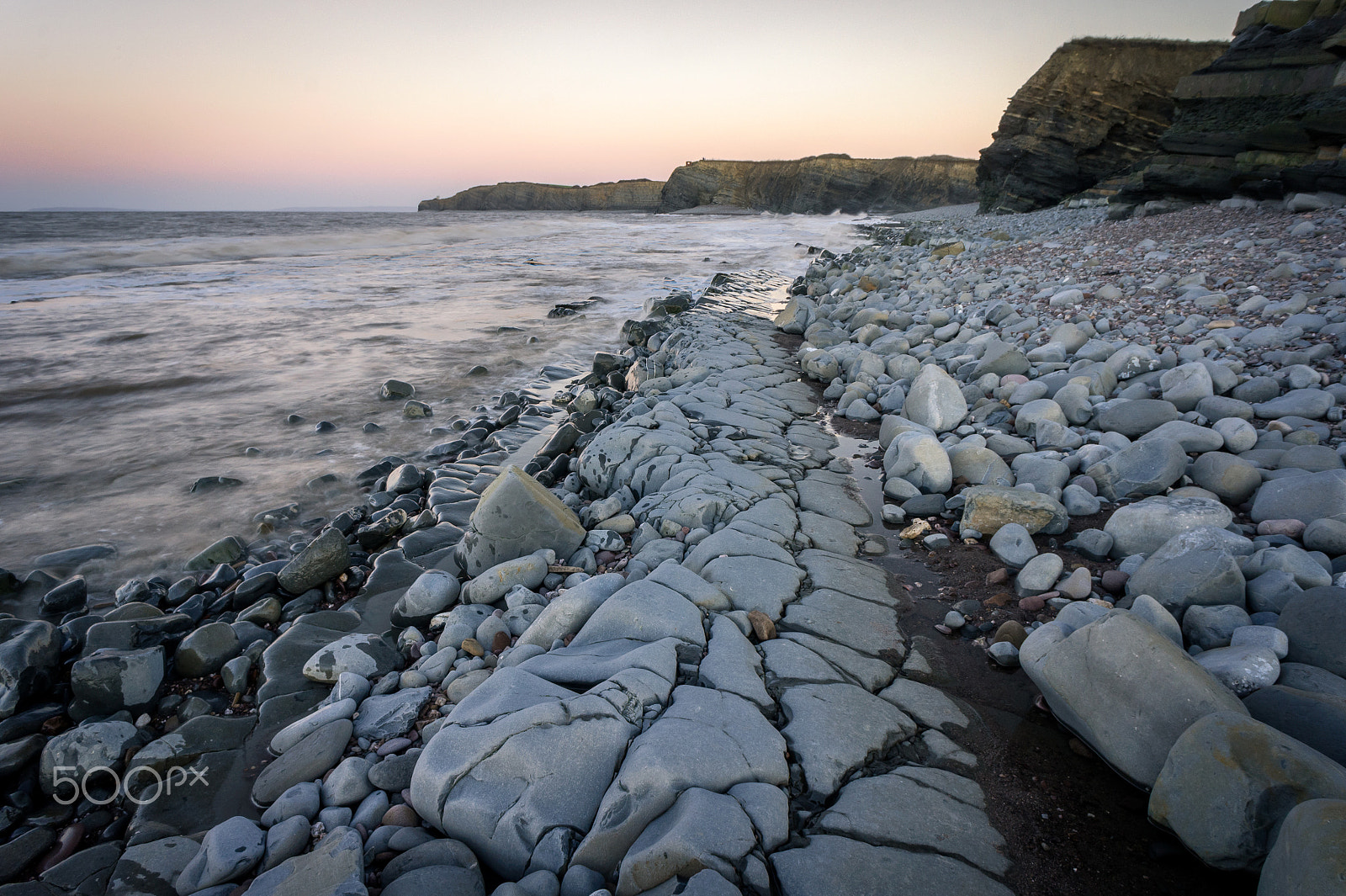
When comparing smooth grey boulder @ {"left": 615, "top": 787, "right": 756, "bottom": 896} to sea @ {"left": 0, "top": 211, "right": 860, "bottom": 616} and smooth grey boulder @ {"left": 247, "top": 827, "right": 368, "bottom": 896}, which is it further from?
sea @ {"left": 0, "top": 211, "right": 860, "bottom": 616}

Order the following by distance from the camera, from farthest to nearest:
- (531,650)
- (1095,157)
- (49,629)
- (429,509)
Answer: (1095,157) < (429,509) < (49,629) < (531,650)

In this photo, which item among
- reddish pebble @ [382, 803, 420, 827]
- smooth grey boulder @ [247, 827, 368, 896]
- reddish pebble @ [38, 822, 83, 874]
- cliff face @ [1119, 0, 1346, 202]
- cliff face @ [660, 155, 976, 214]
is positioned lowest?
reddish pebble @ [38, 822, 83, 874]

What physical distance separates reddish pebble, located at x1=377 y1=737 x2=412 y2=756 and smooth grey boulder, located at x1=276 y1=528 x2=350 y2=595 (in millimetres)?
1476

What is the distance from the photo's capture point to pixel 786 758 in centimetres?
169

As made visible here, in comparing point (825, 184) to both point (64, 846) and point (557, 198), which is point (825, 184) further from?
point (64, 846)

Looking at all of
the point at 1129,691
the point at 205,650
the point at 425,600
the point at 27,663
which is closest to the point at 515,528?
the point at 425,600

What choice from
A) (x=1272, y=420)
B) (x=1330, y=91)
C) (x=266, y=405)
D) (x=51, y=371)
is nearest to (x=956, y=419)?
(x=1272, y=420)

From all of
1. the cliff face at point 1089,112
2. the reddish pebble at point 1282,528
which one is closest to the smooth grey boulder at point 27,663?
the reddish pebble at point 1282,528

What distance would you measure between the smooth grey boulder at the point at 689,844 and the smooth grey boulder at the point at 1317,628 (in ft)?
5.77

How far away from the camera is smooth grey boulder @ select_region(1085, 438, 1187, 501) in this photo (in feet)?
9.75

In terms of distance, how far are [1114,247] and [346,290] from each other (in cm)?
1408

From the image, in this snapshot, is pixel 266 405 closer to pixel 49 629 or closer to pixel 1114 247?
pixel 49 629

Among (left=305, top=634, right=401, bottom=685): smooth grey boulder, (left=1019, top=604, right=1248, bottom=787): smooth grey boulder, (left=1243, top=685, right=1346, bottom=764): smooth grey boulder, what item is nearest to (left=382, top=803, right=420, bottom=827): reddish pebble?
(left=305, top=634, right=401, bottom=685): smooth grey boulder

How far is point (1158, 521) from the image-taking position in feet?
8.46
